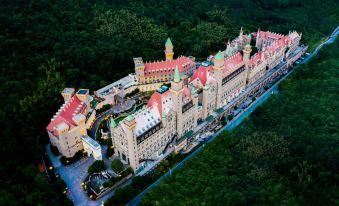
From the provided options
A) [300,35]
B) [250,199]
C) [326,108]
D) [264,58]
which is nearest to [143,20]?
[264,58]

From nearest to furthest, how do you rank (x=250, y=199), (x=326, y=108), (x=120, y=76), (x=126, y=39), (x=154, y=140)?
(x=250, y=199), (x=154, y=140), (x=326, y=108), (x=120, y=76), (x=126, y=39)

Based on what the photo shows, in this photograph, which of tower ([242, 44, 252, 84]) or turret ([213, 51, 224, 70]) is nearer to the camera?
turret ([213, 51, 224, 70])

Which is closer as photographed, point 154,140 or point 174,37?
point 154,140

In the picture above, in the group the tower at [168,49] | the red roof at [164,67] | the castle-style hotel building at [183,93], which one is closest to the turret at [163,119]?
the castle-style hotel building at [183,93]

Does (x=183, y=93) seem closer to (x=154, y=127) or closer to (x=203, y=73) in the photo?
(x=203, y=73)

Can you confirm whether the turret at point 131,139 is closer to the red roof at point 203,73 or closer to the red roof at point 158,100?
the red roof at point 158,100

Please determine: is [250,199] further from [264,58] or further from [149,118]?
[264,58]

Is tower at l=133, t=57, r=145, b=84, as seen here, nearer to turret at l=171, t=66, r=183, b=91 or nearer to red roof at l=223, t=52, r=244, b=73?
red roof at l=223, t=52, r=244, b=73

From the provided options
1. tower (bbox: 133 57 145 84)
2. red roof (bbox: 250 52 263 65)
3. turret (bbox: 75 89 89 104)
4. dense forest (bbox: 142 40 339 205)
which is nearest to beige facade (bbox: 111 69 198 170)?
dense forest (bbox: 142 40 339 205)
